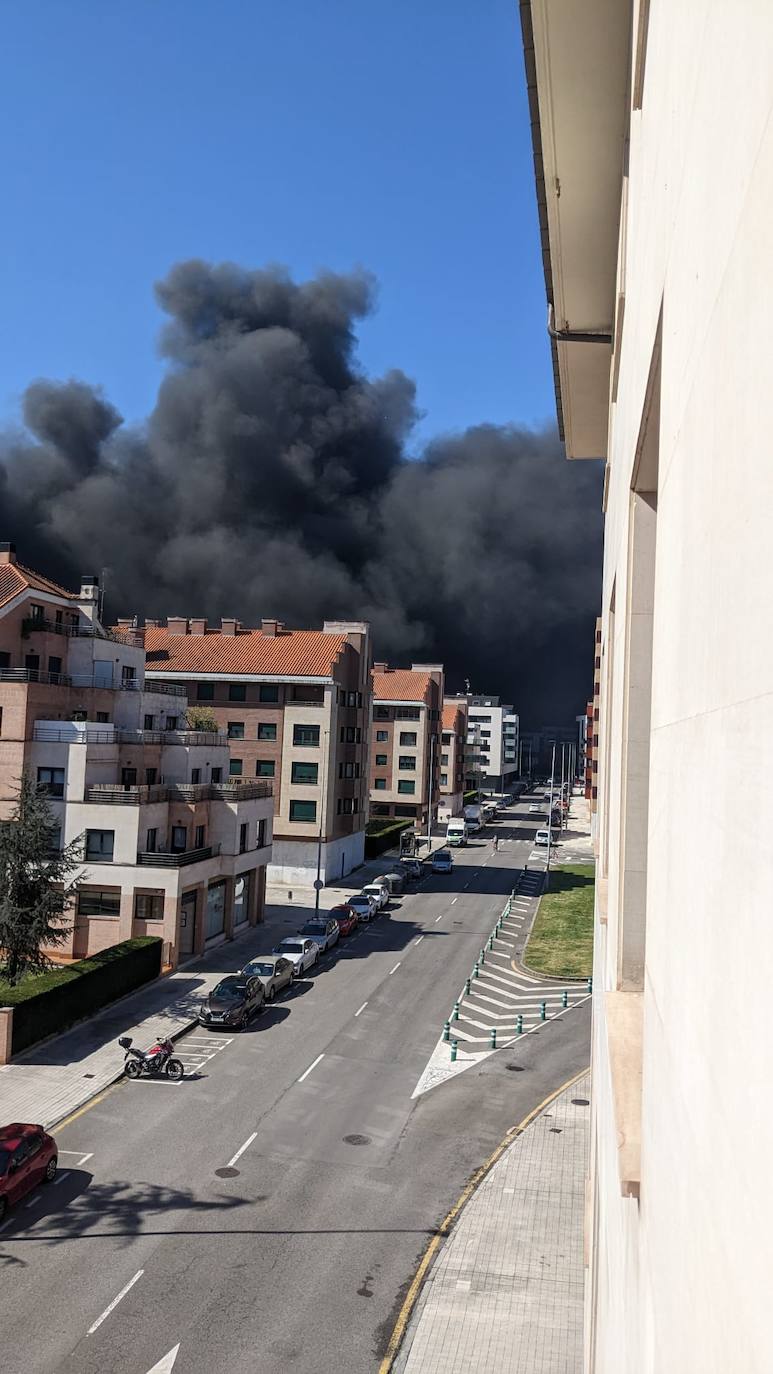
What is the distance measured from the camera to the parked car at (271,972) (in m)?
30.8

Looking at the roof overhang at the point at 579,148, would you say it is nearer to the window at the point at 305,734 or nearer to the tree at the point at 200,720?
the tree at the point at 200,720

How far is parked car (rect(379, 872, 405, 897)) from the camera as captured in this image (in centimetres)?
5243

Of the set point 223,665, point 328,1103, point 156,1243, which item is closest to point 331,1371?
point 156,1243

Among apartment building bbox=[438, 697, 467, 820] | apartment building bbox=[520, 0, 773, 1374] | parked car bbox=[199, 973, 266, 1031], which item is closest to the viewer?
apartment building bbox=[520, 0, 773, 1374]

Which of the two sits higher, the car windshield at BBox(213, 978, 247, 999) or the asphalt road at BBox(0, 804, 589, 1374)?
the car windshield at BBox(213, 978, 247, 999)

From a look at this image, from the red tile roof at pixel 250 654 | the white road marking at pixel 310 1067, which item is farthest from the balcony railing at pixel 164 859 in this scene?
the red tile roof at pixel 250 654

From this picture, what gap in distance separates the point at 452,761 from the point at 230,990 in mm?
71516

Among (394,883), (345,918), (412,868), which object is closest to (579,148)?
(345,918)

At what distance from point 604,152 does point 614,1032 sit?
19.4 ft

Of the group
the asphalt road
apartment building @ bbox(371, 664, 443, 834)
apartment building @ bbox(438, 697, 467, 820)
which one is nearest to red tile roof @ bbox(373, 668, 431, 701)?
apartment building @ bbox(371, 664, 443, 834)

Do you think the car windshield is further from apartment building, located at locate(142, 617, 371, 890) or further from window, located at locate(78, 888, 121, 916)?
apartment building, located at locate(142, 617, 371, 890)

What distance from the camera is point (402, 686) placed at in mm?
82375

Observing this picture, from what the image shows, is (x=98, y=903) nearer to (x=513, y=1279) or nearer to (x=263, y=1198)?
(x=263, y=1198)

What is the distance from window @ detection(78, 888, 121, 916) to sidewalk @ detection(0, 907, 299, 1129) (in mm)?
3128
